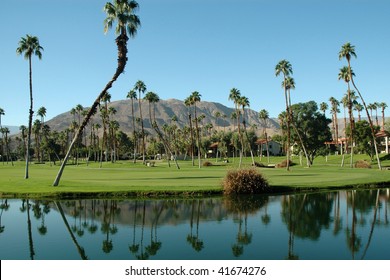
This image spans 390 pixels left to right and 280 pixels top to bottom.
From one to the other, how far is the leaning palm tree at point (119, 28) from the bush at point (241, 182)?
51.2 ft

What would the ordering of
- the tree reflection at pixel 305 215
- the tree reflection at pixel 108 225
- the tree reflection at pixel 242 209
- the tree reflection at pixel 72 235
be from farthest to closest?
1. the tree reflection at pixel 305 215
2. the tree reflection at pixel 108 225
3. the tree reflection at pixel 242 209
4. the tree reflection at pixel 72 235

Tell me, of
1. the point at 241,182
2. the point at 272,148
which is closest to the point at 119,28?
the point at 241,182

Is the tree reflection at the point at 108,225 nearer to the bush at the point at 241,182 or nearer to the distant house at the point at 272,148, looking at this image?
the bush at the point at 241,182

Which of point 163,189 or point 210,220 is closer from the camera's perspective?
point 210,220

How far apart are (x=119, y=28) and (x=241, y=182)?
2065 cm

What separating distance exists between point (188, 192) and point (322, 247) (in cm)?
2080

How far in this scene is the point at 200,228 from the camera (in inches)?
993

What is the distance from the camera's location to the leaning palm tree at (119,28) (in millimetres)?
43281

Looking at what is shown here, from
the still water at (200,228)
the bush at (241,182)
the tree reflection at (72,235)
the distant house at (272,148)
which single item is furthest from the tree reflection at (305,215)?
the distant house at (272,148)

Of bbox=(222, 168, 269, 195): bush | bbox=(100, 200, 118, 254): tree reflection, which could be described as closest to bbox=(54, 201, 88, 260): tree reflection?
bbox=(100, 200, 118, 254): tree reflection

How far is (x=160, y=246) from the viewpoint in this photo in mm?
20766

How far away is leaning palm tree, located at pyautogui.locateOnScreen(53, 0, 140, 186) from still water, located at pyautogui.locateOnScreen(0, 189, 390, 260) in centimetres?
993
